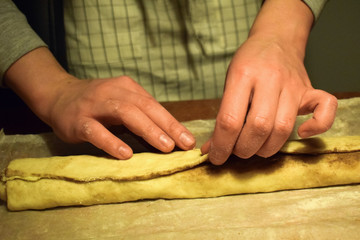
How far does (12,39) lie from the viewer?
3.85 feet

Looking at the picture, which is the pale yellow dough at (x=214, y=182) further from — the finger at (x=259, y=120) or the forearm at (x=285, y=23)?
the forearm at (x=285, y=23)

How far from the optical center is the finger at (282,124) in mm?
797

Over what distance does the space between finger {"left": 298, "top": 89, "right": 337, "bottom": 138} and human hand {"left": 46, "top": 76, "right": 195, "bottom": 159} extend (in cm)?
31

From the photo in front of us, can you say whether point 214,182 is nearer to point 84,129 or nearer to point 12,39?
point 84,129

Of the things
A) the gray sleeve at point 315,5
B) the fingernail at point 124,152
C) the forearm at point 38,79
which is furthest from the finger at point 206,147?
the gray sleeve at point 315,5

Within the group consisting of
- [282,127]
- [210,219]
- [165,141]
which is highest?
[282,127]

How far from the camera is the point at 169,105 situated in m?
1.48

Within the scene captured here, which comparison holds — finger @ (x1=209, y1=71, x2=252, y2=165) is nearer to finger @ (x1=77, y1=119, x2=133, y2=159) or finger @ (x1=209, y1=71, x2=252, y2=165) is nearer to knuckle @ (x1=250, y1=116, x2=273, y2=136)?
knuckle @ (x1=250, y1=116, x2=273, y2=136)

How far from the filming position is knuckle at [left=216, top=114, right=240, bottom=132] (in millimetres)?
784

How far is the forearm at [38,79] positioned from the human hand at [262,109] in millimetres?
562

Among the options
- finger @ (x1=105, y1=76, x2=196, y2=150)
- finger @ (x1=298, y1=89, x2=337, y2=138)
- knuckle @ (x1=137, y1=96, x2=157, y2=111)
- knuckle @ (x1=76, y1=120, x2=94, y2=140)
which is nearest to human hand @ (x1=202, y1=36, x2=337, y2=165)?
finger @ (x1=298, y1=89, x2=337, y2=138)

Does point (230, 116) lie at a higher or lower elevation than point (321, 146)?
Answer: higher

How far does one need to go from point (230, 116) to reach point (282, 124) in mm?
120

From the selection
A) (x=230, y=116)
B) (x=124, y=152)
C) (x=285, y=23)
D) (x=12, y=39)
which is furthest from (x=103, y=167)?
(x=285, y=23)
